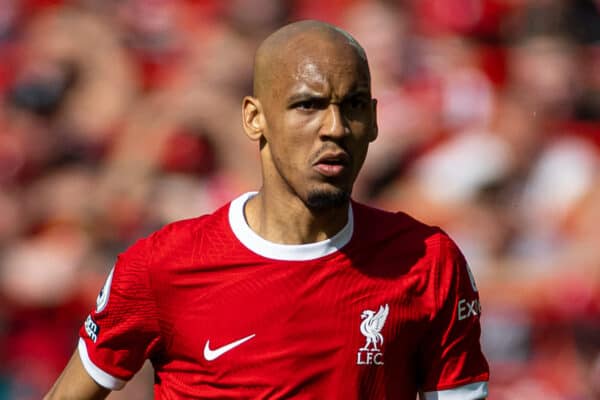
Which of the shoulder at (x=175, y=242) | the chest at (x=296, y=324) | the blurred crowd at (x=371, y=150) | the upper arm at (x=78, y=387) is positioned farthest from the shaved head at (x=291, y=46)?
the blurred crowd at (x=371, y=150)

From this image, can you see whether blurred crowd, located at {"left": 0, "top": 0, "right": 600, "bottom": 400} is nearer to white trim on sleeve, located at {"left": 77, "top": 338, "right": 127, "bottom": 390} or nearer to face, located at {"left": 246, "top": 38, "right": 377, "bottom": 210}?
white trim on sleeve, located at {"left": 77, "top": 338, "right": 127, "bottom": 390}

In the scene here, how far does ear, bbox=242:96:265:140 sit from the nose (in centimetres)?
24

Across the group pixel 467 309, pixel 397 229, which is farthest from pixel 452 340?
pixel 397 229

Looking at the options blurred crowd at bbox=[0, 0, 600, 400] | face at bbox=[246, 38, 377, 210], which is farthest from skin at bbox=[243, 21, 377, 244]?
blurred crowd at bbox=[0, 0, 600, 400]

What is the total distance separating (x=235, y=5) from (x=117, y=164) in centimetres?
124

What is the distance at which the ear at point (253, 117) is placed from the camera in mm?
3306

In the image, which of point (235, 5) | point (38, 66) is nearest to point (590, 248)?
point (235, 5)

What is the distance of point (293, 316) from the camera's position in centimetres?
322

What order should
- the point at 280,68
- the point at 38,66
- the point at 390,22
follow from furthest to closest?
1. the point at 38,66
2. the point at 390,22
3. the point at 280,68

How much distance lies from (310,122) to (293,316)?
1.76 ft

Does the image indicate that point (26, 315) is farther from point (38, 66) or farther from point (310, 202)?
point (310, 202)

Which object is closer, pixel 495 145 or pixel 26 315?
pixel 495 145

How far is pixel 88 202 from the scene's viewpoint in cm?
713

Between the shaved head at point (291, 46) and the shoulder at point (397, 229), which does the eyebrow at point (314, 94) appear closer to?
the shaved head at point (291, 46)
